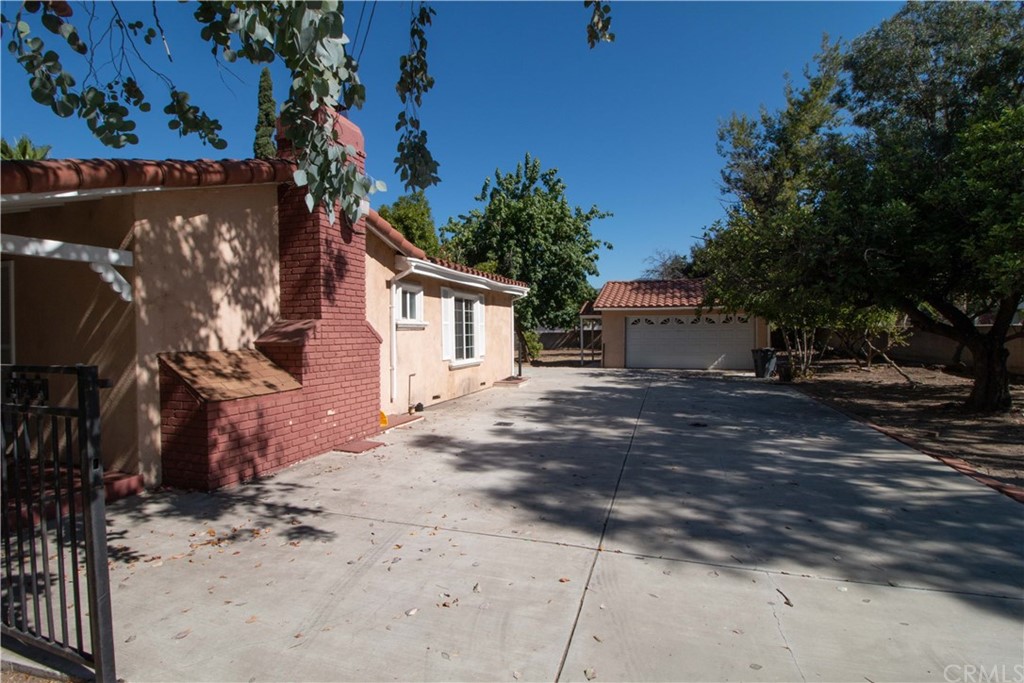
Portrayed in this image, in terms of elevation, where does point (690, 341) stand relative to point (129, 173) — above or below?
below

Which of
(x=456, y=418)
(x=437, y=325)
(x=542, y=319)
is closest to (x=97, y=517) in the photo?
(x=456, y=418)

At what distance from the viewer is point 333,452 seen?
6.80m

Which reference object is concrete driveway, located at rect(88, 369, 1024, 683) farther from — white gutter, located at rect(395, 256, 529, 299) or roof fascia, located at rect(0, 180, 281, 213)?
white gutter, located at rect(395, 256, 529, 299)

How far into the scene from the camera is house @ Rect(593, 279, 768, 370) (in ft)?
67.1

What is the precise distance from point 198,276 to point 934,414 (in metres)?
12.1

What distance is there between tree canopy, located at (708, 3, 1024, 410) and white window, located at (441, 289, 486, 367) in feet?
19.0

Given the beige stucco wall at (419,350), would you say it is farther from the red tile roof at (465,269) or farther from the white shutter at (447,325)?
the red tile roof at (465,269)

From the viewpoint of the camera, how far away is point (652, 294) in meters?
22.4

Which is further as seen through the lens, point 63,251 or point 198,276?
point 198,276

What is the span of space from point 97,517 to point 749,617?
11.0ft

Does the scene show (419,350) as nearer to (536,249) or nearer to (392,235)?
(392,235)

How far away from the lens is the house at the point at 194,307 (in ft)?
16.5

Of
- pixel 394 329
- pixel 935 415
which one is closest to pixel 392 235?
pixel 394 329

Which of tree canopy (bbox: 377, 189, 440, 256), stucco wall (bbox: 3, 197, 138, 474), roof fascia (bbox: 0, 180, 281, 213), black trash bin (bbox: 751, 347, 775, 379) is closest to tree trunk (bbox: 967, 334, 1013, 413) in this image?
black trash bin (bbox: 751, 347, 775, 379)
